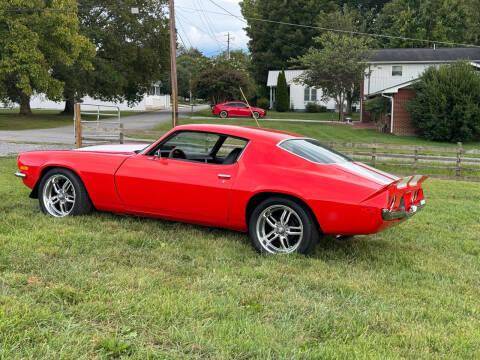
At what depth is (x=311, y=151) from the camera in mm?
5676

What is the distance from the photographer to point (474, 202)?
372 inches

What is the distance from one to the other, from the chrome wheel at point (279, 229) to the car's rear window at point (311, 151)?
0.64 meters

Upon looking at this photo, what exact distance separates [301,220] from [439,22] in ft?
182

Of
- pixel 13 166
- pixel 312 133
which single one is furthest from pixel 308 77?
pixel 13 166

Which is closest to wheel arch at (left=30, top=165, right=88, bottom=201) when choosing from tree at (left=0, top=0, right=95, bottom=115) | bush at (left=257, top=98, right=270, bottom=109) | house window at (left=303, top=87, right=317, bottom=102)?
tree at (left=0, top=0, right=95, bottom=115)

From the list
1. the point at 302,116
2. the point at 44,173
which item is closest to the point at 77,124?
the point at 44,173

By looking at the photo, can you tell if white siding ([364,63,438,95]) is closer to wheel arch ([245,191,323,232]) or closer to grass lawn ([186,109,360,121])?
grass lawn ([186,109,360,121])

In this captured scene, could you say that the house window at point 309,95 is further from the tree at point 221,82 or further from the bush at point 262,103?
the tree at point 221,82

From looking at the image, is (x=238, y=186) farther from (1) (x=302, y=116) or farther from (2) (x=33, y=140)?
(1) (x=302, y=116)

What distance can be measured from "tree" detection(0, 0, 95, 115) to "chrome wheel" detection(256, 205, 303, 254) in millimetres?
24182

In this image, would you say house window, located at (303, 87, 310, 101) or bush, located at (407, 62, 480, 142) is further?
house window, located at (303, 87, 310, 101)

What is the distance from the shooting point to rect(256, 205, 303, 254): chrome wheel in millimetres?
5176

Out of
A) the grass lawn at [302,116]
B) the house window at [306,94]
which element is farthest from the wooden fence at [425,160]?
the house window at [306,94]

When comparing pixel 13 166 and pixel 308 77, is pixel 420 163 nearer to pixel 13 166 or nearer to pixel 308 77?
pixel 13 166
